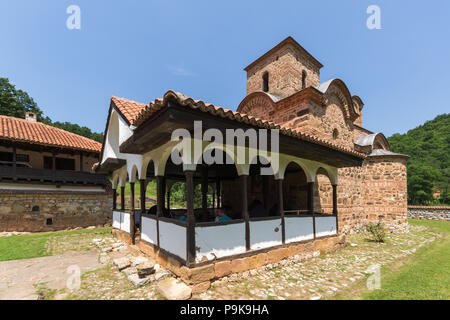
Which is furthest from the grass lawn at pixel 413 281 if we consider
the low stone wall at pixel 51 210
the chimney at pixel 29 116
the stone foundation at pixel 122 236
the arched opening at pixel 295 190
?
the chimney at pixel 29 116

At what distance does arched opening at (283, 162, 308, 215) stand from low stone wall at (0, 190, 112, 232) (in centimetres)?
1089

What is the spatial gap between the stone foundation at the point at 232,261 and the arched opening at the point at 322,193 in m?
1.69

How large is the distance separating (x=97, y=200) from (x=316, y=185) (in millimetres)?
12260

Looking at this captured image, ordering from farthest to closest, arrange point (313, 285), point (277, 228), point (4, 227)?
point (4, 227) → point (277, 228) → point (313, 285)

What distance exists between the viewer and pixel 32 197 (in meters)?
10.7

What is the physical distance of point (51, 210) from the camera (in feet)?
36.4

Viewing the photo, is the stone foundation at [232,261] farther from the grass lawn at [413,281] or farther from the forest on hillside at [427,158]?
the forest on hillside at [427,158]

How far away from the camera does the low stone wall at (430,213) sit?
15016 mm

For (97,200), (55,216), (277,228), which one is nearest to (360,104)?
(277,228)

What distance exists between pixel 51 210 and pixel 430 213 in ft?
84.0

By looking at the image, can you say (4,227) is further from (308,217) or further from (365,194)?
(365,194)

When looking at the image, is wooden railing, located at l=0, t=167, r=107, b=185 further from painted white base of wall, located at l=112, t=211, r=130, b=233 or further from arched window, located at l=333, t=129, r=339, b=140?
arched window, located at l=333, t=129, r=339, b=140
